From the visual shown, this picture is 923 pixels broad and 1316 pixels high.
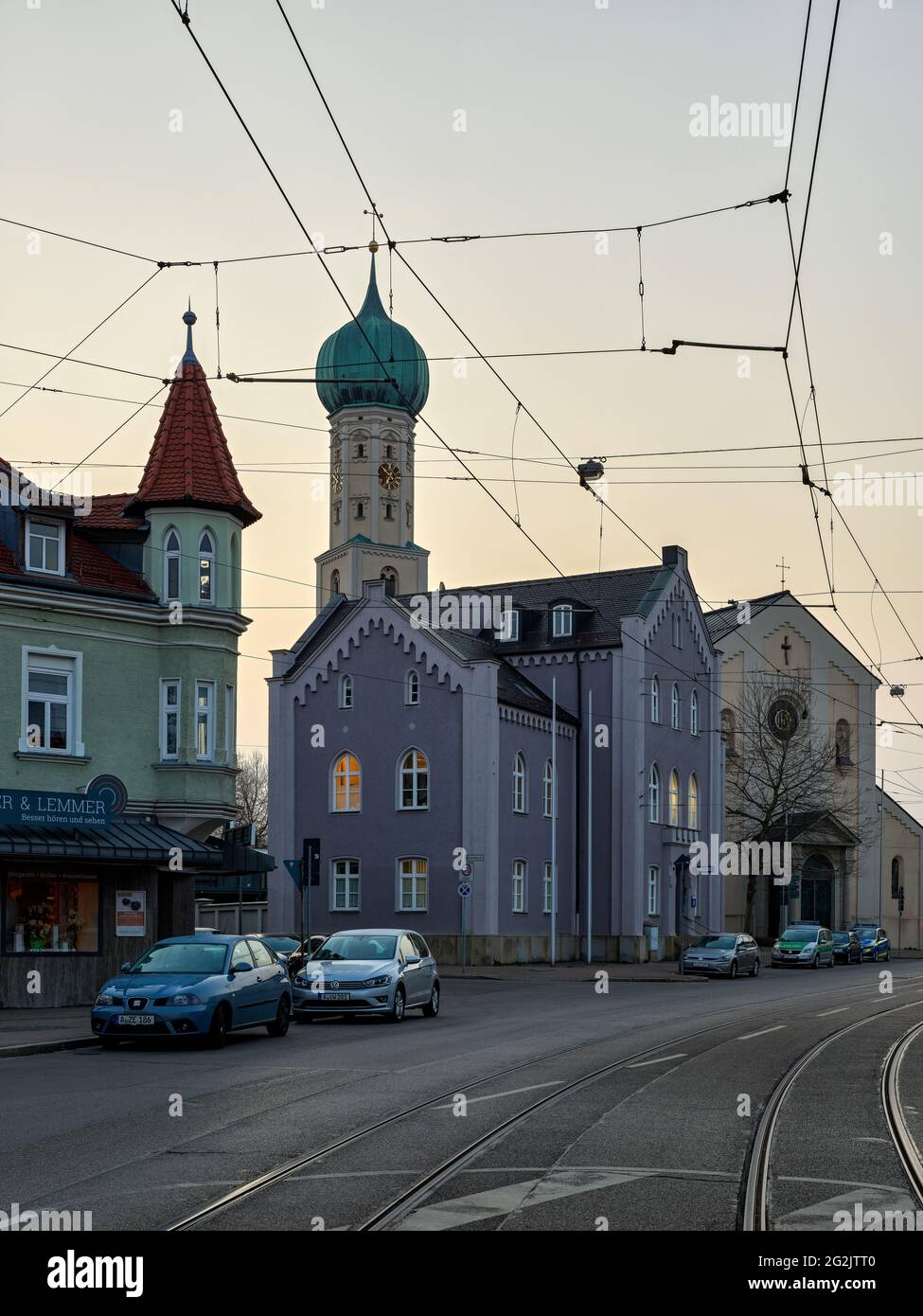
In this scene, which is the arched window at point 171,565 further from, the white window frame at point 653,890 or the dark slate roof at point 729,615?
the dark slate roof at point 729,615

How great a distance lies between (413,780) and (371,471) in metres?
43.8

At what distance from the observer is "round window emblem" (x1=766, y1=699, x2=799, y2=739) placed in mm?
68750

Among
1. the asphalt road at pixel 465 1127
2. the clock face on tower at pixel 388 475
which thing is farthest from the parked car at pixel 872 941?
the clock face on tower at pixel 388 475

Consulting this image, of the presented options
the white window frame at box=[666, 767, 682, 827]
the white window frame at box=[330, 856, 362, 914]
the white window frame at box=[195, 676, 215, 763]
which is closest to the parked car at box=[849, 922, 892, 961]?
the white window frame at box=[666, 767, 682, 827]

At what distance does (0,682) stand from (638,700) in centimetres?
2911

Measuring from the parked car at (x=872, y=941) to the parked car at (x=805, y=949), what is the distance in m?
6.14

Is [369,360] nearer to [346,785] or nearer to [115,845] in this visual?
[346,785]

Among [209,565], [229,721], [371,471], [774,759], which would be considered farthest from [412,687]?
[371,471]

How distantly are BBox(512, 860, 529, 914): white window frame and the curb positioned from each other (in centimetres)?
2964

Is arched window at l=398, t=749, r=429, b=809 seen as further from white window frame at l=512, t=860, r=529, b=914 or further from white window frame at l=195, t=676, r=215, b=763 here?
white window frame at l=195, t=676, r=215, b=763

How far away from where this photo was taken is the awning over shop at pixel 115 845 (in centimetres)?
2623

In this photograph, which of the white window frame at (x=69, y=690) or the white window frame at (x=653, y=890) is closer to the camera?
the white window frame at (x=69, y=690)

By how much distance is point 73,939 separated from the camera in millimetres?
28188

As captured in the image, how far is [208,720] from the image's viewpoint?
31.5 m
